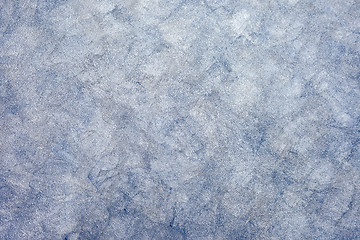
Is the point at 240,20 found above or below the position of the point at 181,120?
above

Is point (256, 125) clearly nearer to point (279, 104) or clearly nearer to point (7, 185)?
point (279, 104)

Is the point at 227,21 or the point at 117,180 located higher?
the point at 227,21

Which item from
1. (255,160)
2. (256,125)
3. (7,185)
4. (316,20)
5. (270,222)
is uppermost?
(316,20)

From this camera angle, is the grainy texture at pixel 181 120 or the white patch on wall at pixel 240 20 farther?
the white patch on wall at pixel 240 20

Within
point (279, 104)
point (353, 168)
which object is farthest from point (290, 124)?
point (353, 168)

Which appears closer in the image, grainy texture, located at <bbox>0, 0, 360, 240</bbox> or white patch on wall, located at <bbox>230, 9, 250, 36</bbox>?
grainy texture, located at <bbox>0, 0, 360, 240</bbox>

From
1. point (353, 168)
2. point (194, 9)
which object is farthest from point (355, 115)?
point (194, 9)

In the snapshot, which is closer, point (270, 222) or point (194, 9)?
point (270, 222)
